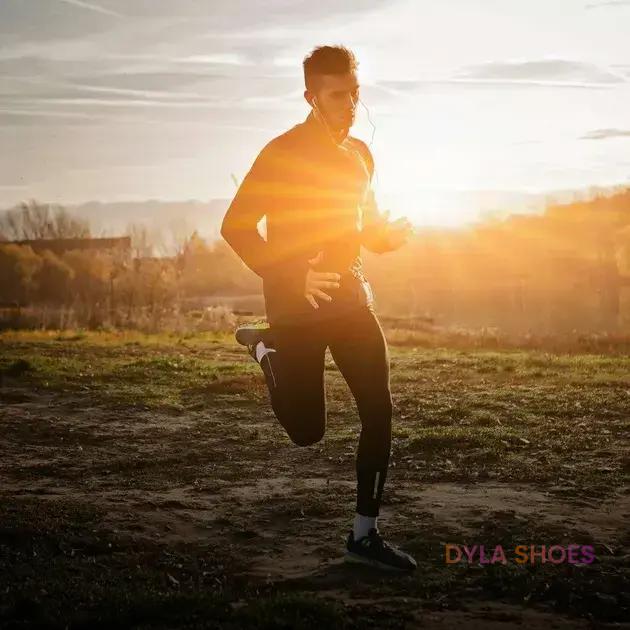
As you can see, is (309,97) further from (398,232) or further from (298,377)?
(298,377)

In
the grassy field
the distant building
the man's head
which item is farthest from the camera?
the distant building

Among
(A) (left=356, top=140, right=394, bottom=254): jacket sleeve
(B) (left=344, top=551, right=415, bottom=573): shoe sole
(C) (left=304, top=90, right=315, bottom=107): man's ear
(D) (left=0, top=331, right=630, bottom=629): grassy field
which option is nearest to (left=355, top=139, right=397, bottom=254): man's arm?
(A) (left=356, top=140, right=394, bottom=254): jacket sleeve

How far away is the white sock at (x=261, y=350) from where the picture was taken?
16.7 ft

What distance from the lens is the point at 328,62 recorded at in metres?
4.68

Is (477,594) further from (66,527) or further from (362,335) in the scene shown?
(66,527)

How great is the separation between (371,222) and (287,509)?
2326mm

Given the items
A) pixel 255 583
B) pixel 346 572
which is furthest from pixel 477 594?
pixel 255 583

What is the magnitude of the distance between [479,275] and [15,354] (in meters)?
45.0

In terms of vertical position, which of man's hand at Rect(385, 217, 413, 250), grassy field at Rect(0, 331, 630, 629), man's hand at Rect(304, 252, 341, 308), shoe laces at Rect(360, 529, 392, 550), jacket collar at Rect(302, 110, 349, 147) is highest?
jacket collar at Rect(302, 110, 349, 147)

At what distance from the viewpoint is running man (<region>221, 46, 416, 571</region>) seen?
4.64m

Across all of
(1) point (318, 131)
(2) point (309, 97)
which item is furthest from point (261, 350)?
(2) point (309, 97)

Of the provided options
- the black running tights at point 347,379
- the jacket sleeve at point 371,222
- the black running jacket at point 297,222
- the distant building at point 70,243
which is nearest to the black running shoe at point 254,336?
the black running tights at point 347,379

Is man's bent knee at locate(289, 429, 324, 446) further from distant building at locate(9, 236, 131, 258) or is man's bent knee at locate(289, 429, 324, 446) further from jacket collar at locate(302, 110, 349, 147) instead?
distant building at locate(9, 236, 131, 258)

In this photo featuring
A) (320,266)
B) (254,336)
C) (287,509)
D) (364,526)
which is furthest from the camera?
(287,509)
